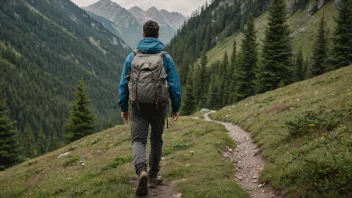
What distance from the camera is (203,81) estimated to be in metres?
105

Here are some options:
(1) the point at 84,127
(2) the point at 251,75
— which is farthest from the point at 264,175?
(2) the point at 251,75

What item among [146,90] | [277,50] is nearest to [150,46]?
[146,90]

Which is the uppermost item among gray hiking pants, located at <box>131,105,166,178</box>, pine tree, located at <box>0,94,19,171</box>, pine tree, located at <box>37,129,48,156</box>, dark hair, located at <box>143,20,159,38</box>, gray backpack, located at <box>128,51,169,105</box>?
dark hair, located at <box>143,20,159,38</box>

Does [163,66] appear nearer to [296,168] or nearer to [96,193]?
[96,193]

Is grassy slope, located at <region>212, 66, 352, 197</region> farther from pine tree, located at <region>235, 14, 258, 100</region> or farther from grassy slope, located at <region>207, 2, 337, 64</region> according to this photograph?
grassy slope, located at <region>207, 2, 337, 64</region>

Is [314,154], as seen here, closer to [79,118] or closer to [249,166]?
[249,166]

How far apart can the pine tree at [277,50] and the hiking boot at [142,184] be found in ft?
136

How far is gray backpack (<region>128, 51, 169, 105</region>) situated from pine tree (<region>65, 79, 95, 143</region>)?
135ft

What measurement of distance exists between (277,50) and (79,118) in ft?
116

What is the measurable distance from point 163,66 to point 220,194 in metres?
4.05

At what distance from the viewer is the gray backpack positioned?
22.6 ft

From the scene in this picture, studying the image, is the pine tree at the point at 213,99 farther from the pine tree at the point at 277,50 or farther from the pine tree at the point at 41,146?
the pine tree at the point at 41,146

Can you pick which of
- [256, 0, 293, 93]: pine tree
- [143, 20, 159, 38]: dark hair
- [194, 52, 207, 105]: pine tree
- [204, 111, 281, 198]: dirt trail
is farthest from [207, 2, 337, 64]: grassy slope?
[143, 20, 159, 38]: dark hair

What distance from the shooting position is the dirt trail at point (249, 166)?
880 centimetres
